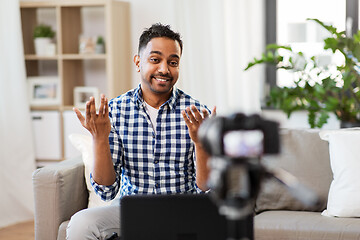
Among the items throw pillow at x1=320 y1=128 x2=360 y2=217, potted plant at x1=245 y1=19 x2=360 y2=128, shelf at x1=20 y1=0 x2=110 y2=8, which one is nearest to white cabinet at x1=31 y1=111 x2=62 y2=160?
shelf at x1=20 y1=0 x2=110 y2=8

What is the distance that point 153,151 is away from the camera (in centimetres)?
217

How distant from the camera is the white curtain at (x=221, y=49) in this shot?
4016 mm

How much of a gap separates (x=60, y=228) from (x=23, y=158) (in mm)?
1752

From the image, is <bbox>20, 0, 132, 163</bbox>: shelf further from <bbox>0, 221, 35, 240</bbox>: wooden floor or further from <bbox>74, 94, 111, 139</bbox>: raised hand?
<bbox>74, 94, 111, 139</bbox>: raised hand

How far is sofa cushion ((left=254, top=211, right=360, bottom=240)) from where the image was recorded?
2.23 meters

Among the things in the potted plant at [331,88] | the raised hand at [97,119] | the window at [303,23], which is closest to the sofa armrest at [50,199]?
the raised hand at [97,119]

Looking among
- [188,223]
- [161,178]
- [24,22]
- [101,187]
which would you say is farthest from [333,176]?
[24,22]

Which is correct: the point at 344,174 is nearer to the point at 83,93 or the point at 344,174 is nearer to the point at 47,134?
the point at 83,93

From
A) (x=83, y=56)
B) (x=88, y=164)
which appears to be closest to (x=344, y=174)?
(x=88, y=164)

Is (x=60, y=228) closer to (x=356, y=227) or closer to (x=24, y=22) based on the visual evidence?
(x=356, y=227)

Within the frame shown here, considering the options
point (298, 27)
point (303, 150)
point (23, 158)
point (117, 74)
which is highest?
point (298, 27)

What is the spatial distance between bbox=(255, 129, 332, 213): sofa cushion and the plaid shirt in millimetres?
530

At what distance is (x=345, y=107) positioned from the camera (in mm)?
3104

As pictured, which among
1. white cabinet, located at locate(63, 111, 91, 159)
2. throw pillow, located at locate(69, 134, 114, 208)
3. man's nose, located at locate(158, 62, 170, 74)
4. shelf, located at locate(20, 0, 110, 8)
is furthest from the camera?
white cabinet, located at locate(63, 111, 91, 159)
